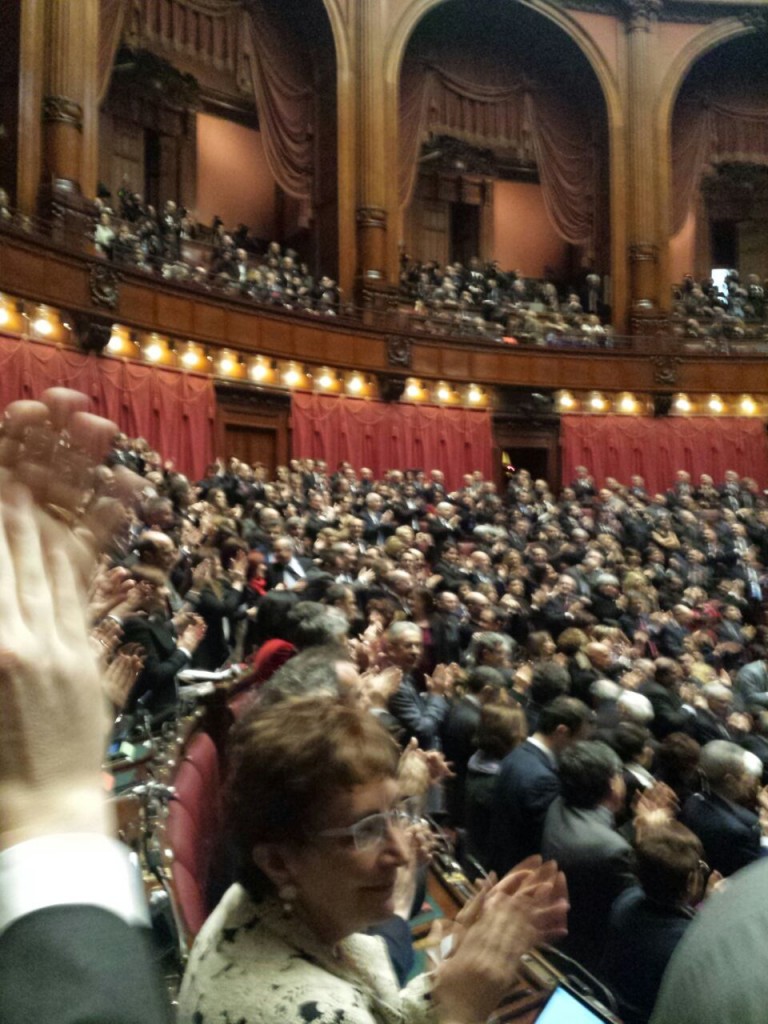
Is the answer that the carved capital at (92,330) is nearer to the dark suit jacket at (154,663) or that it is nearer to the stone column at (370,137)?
the stone column at (370,137)

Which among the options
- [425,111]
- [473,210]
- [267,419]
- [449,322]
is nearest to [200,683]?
[267,419]

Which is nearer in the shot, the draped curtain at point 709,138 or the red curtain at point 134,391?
the red curtain at point 134,391

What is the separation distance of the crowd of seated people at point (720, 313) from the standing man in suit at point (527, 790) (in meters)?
14.3

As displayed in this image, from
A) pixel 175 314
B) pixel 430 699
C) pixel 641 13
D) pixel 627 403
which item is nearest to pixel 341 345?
pixel 175 314

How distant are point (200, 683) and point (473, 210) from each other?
54.5ft

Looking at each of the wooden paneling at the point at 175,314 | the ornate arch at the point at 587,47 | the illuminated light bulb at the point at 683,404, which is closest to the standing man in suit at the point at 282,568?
the wooden paneling at the point at 175,314

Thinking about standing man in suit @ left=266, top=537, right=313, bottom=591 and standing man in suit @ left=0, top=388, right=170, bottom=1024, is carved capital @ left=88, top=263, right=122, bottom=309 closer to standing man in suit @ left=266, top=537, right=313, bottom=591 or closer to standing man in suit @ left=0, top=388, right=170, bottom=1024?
standing man in suit @ left=266, top=537, right=313, bottom=591

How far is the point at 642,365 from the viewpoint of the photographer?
15570mm

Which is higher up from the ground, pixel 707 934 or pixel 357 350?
pixel 357 350

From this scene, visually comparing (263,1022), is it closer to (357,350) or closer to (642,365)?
(357,350)

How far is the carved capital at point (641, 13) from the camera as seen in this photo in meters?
16.2

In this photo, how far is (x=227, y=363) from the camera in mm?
11961

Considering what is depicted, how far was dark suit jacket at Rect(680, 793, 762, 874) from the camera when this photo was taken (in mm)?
2633

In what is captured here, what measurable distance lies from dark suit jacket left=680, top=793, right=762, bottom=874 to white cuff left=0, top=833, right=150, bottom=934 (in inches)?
98.1
